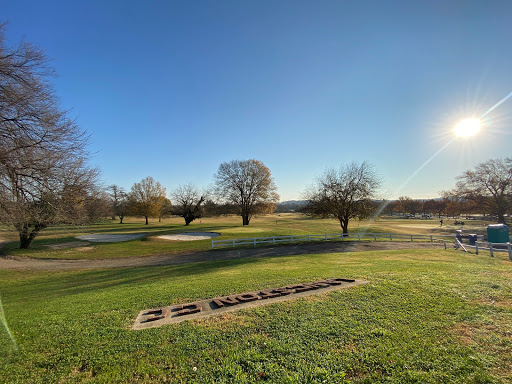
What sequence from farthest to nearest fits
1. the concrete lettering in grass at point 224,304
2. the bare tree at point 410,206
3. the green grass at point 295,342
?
the bare tree at point 410,206 < the concrete lettering in grass at point 224,304 < the green grass at point 295,342

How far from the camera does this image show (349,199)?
1177 inches

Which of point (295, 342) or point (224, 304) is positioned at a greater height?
point (295, 342)

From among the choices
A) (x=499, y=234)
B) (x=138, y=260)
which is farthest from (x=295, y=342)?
(x=499, y=234)

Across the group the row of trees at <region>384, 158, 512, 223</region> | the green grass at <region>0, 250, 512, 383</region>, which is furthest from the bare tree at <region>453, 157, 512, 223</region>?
the green grass at <region>0, 250, 512, 383</region>

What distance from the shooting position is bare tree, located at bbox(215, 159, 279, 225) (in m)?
47.7

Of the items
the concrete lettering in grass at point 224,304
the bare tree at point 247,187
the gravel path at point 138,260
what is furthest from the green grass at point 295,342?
the bare tree at point 247,187

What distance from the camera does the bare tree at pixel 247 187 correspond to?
47719 mm

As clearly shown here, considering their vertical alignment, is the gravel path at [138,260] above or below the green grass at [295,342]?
below

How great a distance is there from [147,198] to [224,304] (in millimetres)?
58000

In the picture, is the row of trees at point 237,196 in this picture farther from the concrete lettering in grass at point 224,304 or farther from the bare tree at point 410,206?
the bare tree at point 410,206

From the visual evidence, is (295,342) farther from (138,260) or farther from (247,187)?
(247,187)

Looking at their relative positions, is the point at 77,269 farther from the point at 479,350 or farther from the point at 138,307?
the point at 479,350

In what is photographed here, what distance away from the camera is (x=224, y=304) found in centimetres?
591

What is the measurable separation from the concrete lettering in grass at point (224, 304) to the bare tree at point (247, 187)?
132 feet
